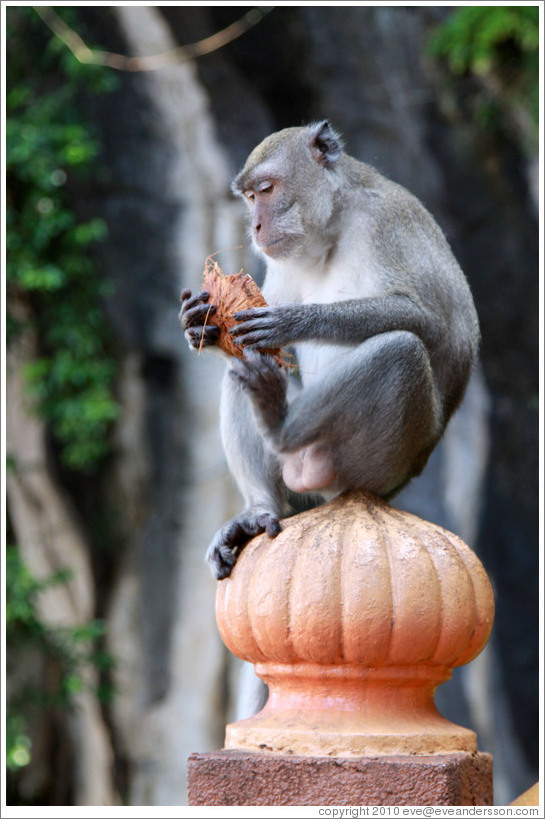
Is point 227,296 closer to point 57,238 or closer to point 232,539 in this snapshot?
point 232,539

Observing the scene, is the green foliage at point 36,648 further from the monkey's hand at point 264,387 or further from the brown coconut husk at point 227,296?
the brown coconut husk at point 227,296

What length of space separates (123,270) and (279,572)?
14.9ft

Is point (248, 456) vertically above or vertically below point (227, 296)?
below

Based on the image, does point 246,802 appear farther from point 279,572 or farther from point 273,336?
point 273,336

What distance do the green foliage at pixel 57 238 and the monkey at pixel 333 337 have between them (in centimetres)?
323

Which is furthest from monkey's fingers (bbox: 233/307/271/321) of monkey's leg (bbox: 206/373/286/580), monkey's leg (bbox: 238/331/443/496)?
monkey's leg (bbox: 206/373/286/580)

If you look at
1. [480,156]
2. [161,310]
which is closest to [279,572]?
[161,310]

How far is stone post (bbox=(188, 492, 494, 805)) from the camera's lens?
5.24 feet

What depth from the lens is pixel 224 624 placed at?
1.85 metres

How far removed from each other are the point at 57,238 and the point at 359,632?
4.85m

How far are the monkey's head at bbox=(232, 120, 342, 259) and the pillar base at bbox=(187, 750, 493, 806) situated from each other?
1425mm

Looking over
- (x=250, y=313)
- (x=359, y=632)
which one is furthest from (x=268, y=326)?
(x=359, y=632)

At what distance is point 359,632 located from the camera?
5.39 feet

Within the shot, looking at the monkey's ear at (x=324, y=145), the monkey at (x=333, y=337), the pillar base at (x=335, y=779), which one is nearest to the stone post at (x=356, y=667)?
the pillar base at (x=335, y=779)
